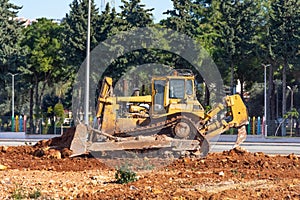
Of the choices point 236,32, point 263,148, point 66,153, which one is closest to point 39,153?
point 66,153

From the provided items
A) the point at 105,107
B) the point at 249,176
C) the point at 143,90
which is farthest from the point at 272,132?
the point at 249,176

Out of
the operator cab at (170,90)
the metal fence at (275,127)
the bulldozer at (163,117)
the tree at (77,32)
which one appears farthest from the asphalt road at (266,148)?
the tree at (77,32)

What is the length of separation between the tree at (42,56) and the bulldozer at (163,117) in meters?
41.0

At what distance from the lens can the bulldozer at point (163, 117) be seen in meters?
22.1

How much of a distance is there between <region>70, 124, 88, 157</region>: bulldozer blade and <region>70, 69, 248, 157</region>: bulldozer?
572 millimetres

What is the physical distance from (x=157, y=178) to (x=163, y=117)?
252 inches

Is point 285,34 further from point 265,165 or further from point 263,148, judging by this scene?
point 265,165

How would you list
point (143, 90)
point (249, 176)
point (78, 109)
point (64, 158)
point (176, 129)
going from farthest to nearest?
point (78, 109)
point (143, 90)
point (176, 129)
point (64, 158)
point (249, 176)

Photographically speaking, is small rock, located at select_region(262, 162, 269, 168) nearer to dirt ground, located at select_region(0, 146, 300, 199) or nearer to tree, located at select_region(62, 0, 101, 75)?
dirt ground, located at select_region(0, 146, 300, 199)

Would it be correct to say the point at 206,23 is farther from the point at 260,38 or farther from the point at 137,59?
the point at 137,59

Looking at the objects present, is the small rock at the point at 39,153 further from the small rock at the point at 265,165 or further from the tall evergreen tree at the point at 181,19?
the tall evergreen tree at the point at 181,19

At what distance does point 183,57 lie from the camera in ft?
170

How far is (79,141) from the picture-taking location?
21.1 meters

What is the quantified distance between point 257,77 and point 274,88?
212cm
